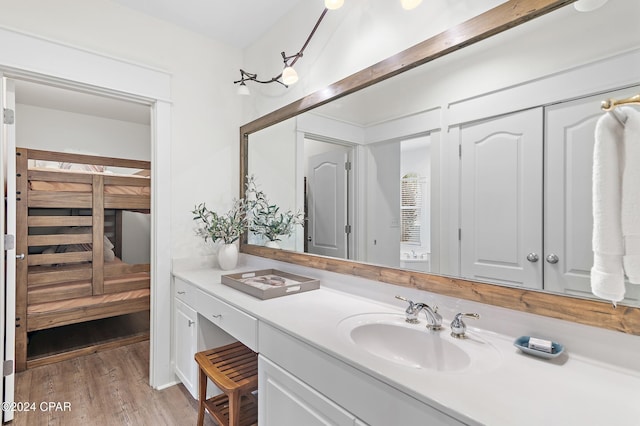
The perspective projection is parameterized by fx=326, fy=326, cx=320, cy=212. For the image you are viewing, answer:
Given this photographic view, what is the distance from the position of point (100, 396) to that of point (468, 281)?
97.9 inches

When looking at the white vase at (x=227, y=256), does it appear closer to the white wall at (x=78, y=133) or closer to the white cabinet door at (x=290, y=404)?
the white cabinet door at (x=290, y=404)

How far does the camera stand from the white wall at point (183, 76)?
2.02 m

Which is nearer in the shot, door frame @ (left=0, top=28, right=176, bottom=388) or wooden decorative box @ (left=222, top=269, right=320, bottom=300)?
wooden decorative box @ (left=222, top=269, right=320, bottom=300)

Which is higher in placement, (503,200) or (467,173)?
(467,173)

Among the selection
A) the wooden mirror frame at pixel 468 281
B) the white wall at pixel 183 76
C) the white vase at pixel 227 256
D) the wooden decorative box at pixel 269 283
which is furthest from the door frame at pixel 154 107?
the wooden mirror frame at pixel 468 281

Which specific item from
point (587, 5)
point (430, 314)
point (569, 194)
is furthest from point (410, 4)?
point (430, 314)

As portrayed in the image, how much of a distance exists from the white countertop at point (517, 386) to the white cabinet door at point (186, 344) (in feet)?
3.64

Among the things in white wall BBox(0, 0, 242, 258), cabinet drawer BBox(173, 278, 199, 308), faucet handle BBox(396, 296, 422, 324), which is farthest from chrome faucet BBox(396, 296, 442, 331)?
white wall BBox(0, 0, 242, 258)

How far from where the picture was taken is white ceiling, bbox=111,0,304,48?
7.12 feet

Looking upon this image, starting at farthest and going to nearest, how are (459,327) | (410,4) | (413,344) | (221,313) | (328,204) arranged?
(328,204), (221,313), (410,4), (413,344), (459,327)

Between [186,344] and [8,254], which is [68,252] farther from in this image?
[186,344]

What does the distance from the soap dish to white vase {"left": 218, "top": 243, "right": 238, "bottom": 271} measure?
1.90m

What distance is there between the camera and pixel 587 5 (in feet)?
3.25

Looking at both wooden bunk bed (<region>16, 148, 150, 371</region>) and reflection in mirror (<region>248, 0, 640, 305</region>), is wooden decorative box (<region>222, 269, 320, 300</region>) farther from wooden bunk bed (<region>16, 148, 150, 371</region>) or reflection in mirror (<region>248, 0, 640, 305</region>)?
wooden bunk bed (<region>16, 148, 150, 371</region>)
